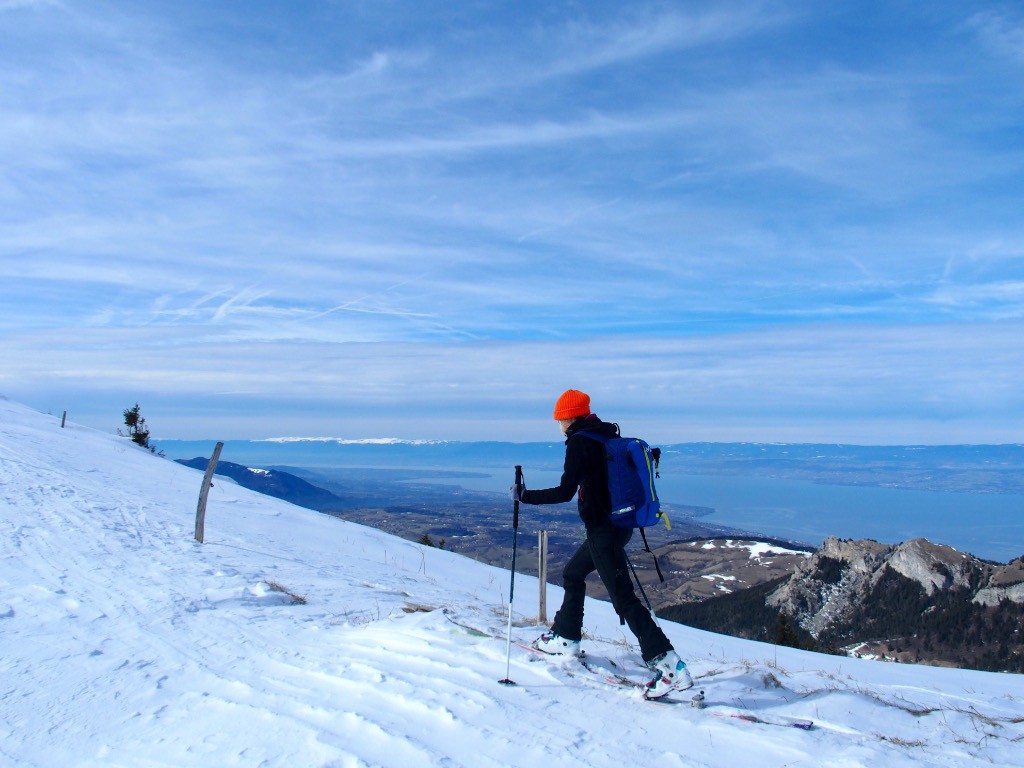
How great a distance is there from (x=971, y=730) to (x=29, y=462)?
20.5 m

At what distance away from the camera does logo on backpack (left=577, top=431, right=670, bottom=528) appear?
583cm

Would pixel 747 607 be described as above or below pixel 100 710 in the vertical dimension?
below

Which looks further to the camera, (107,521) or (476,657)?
(107,521)

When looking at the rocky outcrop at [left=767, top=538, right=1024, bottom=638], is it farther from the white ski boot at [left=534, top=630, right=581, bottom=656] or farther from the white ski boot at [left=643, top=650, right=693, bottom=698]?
the white ski boot at [left=643, top=650, right=693, bottom=698]

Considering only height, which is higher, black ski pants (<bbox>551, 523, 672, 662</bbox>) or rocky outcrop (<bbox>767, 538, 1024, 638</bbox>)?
black ski pants (<bbox>551, 523, 672, 662</bbox>)

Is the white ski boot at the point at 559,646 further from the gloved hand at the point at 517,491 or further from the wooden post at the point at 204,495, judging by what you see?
the wooden post at the point at 204,495

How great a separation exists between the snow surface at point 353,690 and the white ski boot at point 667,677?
0.43 ft

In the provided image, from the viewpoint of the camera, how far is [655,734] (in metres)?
4.82

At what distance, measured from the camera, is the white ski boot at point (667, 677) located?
18.0 ft

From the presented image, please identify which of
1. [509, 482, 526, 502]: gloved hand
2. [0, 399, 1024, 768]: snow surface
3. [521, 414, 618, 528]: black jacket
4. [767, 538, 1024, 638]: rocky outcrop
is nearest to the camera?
[0, 399, 1024, 768]: snow surface

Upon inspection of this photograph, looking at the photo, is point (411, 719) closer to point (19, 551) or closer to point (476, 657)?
point (476, 657)

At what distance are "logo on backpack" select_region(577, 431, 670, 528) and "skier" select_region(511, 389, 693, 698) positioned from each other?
0.26 feet

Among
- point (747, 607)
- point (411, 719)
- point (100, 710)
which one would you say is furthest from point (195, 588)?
point (747, 607)

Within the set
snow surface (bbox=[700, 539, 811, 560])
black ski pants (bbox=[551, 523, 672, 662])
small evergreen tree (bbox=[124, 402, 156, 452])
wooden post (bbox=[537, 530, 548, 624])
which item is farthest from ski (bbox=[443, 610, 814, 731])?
snow surface (bbox=[700, 539, 811, 560])
